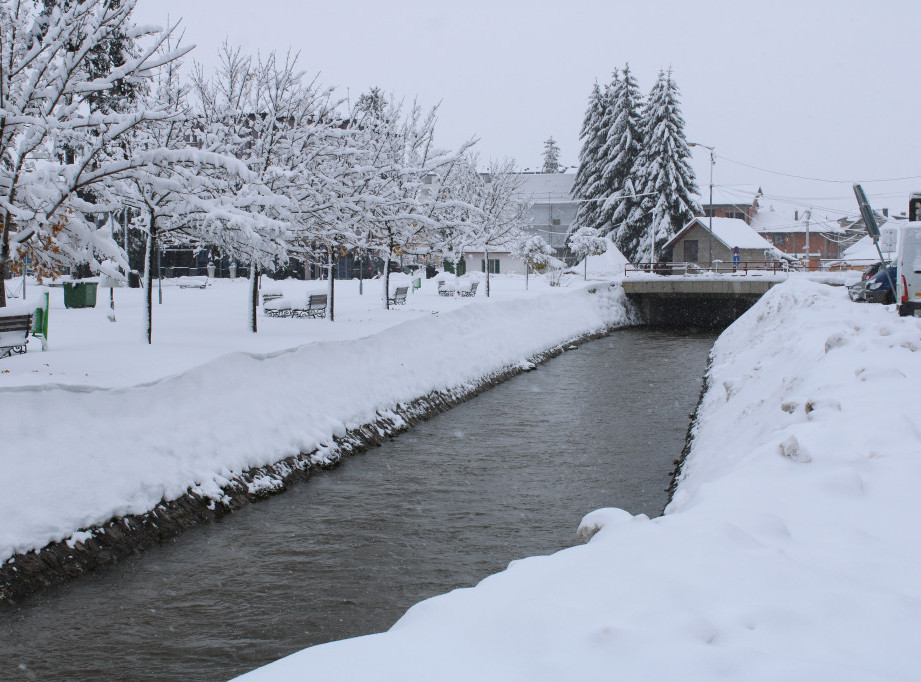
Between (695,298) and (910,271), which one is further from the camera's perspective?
(695,298)

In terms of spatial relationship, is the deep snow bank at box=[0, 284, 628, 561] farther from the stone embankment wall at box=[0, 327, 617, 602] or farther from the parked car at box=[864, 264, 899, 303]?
the parked car at box=[864, 264, 899, 303]

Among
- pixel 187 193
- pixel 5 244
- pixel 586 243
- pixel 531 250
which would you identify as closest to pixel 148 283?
pixel 187 193

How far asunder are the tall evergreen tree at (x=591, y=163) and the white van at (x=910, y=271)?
4771 centimetres

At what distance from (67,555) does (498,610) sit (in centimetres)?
560

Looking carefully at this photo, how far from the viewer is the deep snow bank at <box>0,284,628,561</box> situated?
8.31 m

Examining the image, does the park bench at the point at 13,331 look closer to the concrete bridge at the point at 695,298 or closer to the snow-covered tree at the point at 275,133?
the snow-covered tree at the point at 275,133

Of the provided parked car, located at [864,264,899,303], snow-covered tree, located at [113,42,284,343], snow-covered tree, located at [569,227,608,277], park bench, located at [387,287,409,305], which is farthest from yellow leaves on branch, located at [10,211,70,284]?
snow-covered tree, located at [569,227,608,277]

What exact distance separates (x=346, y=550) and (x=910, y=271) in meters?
17.3

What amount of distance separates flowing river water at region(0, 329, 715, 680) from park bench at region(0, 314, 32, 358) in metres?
5.21

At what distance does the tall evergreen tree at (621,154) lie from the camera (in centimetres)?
6606

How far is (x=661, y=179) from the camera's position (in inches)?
2525

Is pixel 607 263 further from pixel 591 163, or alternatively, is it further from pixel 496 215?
pixel 496 215

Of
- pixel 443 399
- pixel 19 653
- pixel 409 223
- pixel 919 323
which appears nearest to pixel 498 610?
pixel 19 653

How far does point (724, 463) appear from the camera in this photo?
9.38 m
